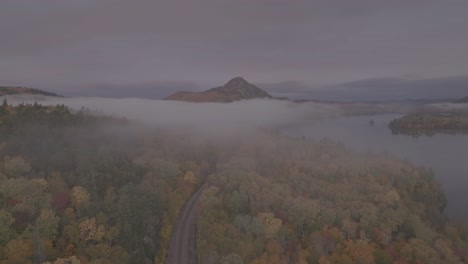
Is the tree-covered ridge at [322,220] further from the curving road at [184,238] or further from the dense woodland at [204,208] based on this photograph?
the curving road at [184,238]

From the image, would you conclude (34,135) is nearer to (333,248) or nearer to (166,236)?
(166,236)

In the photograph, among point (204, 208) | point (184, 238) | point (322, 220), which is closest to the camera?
point (184, 238)

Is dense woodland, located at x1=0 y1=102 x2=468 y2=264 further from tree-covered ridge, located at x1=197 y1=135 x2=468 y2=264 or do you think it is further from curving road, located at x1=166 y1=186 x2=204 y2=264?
curving road, located at x1=166 y1=186 x2=204 y2=264

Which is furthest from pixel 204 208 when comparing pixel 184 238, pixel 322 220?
pixel 322 220

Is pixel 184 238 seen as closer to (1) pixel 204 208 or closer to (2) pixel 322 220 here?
(1) pixel 204 208

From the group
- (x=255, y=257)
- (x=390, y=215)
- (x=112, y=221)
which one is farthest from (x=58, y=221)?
(x=390, y=215)

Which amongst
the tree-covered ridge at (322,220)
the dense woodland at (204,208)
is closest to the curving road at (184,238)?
the dense woodland at (204,208)
